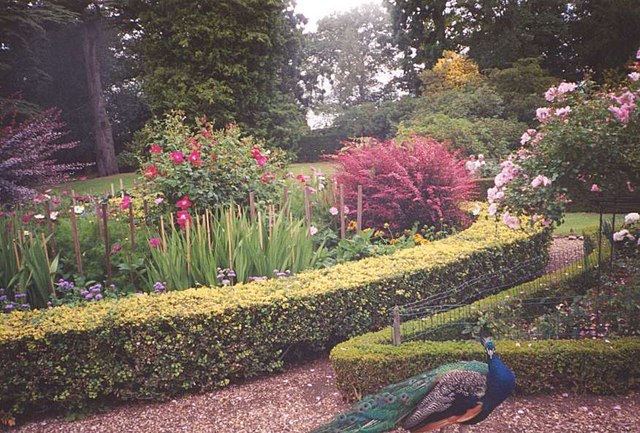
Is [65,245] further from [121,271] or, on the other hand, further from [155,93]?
[155,93]

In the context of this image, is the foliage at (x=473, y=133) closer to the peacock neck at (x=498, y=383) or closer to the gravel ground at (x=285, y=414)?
the gravel ground at (x=285, y=414)

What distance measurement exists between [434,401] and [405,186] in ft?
13.2

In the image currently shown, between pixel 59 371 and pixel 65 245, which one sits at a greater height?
pixel 65 245

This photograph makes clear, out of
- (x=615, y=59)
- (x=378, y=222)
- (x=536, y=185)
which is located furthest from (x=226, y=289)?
(x=615, y=59)

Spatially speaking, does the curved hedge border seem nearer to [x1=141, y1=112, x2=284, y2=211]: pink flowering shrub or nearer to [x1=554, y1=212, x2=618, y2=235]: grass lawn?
[x1=141, y1=112, x2=284, y2=211]: pink flowering shrub

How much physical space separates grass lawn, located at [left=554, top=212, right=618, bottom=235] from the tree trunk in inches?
519

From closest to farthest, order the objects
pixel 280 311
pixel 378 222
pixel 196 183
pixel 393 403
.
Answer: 1. pixel 393 403
2. pixel 280 311
3. pixel 196 183
4. pixel 378 222

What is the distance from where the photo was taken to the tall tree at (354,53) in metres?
26.1

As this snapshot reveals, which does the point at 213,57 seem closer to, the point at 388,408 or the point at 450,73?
the point at 450,73

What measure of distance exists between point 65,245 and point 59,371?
1.88m

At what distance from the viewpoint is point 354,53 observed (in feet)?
85.6

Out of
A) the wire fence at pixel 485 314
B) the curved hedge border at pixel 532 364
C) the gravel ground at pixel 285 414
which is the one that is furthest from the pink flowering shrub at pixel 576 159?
the gravel ground at pixel 285 414

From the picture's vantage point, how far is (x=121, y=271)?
14.4 feet

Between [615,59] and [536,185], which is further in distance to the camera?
[615,59]
